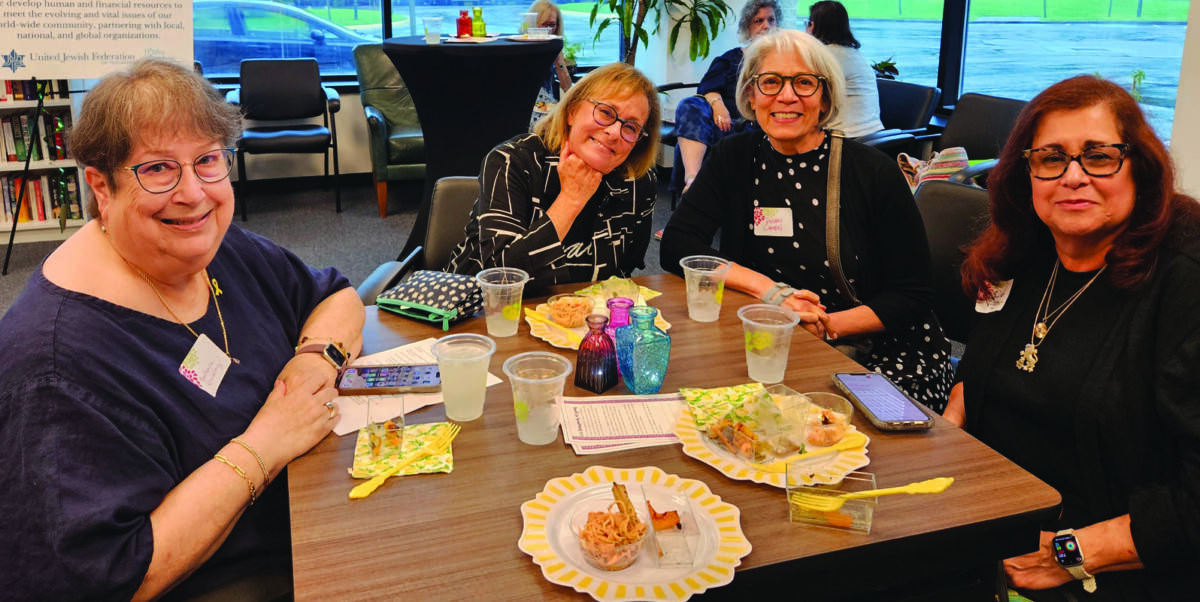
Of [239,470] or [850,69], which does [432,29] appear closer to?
[850,69]

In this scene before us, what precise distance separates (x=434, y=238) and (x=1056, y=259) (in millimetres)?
1699

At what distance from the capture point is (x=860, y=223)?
7.63 feet

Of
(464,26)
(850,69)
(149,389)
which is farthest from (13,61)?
(850,69)

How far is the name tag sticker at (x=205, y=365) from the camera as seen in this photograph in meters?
1.37

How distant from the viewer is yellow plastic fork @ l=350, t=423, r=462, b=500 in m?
1.29

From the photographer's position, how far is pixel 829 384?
1.66 meters

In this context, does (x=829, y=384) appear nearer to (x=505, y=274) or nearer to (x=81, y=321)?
(x=505, y=274)

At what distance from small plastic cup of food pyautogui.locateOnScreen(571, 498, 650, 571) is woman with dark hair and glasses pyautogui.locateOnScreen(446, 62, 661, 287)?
1.15 m

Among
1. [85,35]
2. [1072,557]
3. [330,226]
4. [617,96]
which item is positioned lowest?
[330,226]

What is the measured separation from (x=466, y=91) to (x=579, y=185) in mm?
2254

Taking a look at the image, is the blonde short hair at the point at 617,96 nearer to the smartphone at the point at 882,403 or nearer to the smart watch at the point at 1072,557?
the smartphone at the point at 882,403

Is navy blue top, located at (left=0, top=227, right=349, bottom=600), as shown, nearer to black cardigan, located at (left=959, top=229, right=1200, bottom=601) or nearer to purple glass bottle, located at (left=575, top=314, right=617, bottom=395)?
purple glass bottle, located at (left=575, top=314, right=617, bottom=395)

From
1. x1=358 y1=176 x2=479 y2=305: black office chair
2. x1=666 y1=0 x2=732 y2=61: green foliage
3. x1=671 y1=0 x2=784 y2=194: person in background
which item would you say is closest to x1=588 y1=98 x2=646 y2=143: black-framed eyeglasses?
x1=358 y1=176 x2=479 y2=305: black office chair

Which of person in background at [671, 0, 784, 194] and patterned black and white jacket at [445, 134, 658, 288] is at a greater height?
person in background at [671, 0, 784, 194]
